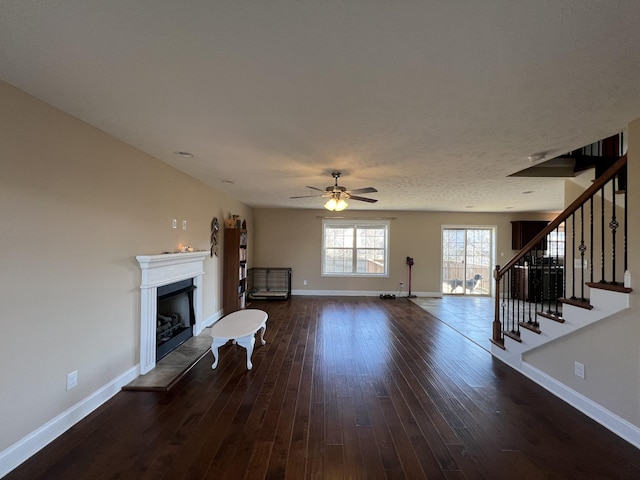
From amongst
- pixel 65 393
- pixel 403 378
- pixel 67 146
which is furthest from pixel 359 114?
pixel 65 393

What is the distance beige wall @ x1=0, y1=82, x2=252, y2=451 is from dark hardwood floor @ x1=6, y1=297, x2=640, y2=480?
425mm

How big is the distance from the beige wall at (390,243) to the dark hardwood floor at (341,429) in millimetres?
4239

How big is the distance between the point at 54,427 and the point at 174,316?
1910mm

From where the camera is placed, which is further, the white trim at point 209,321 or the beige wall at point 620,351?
the white trim at point 209,321

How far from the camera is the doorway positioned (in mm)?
7789

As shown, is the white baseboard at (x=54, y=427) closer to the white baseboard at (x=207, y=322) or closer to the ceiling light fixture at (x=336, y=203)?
the white baseboard at (x=207, y=322)

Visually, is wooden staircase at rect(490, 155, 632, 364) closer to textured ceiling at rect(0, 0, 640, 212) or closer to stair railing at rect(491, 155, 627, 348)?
stair railing at rect(491, 155, 627, 348)

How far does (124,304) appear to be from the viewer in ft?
8.93

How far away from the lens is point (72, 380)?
219 centimetres

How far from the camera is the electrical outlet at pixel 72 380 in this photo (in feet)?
7.07

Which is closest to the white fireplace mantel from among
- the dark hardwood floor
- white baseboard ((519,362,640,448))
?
the dark hardwood floor

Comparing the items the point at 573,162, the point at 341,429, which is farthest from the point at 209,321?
the point at 573,162

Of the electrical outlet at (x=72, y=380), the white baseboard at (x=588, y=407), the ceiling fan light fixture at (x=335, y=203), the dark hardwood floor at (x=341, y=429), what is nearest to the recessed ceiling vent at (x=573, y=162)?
the ceiling fan light fixture at (x=335, y=203)

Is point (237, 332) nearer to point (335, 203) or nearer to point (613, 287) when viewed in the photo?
point (335, 203)
